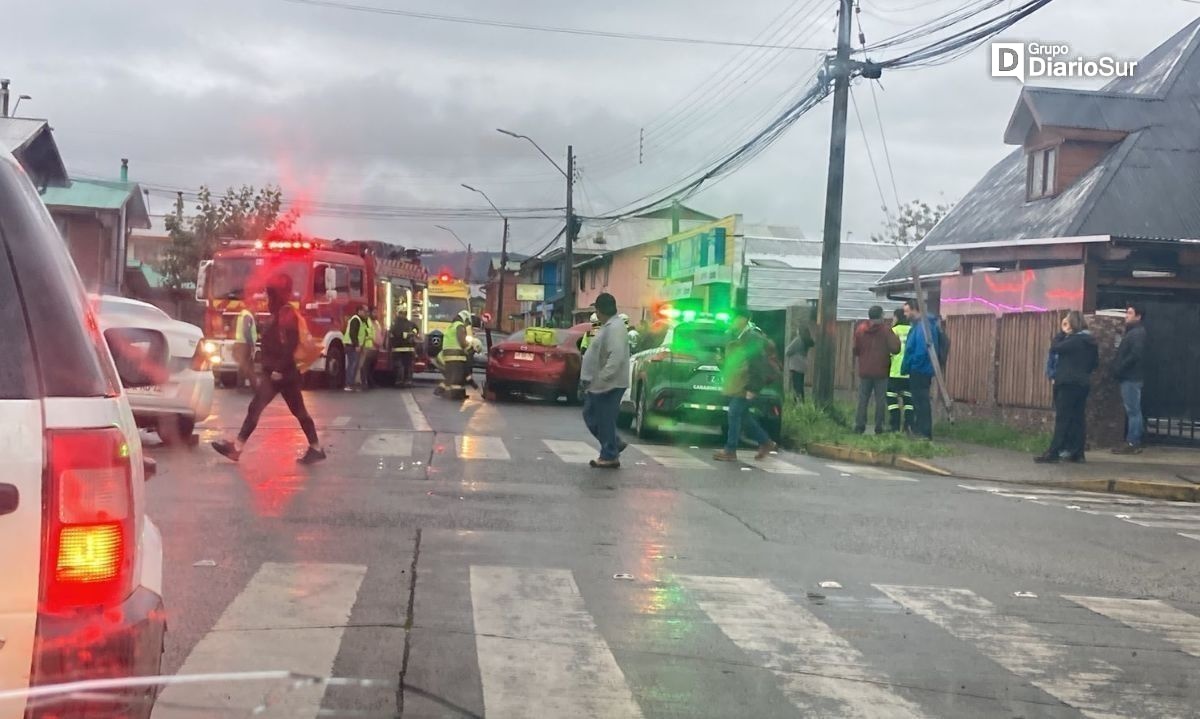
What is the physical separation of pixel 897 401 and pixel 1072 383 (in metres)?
4.21

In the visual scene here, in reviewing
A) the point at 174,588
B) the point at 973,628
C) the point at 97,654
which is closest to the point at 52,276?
Result: the point at 97,654

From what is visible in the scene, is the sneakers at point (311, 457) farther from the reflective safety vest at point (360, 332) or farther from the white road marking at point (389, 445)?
the reflective safety vest at point (360, 332)

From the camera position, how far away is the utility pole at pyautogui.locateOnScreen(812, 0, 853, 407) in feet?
69.8

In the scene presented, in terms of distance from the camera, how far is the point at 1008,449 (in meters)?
18.3

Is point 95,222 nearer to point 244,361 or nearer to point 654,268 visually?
point 244,361

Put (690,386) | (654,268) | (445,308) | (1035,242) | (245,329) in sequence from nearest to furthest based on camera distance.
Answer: (690,386) < (1035,242) < (245,329) < (445,308) < (654,268)

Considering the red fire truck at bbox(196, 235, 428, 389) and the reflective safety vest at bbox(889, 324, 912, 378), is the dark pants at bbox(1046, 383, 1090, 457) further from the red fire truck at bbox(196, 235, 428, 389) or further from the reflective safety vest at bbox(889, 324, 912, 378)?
the red fire truck at bbox(196, 235, 428, 389)

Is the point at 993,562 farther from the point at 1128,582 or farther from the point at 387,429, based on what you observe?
the point at 387,429

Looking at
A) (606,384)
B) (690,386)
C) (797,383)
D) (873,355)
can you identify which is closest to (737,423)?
(690,386)

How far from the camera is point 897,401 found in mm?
20109

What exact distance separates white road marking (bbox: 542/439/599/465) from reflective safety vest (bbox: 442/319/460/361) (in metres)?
8.32

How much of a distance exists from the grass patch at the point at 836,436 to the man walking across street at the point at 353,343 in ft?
28.9

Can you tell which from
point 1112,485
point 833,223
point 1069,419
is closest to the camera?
point 1112,485

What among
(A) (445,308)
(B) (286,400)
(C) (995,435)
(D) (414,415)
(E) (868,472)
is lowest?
(E) (868,472)
